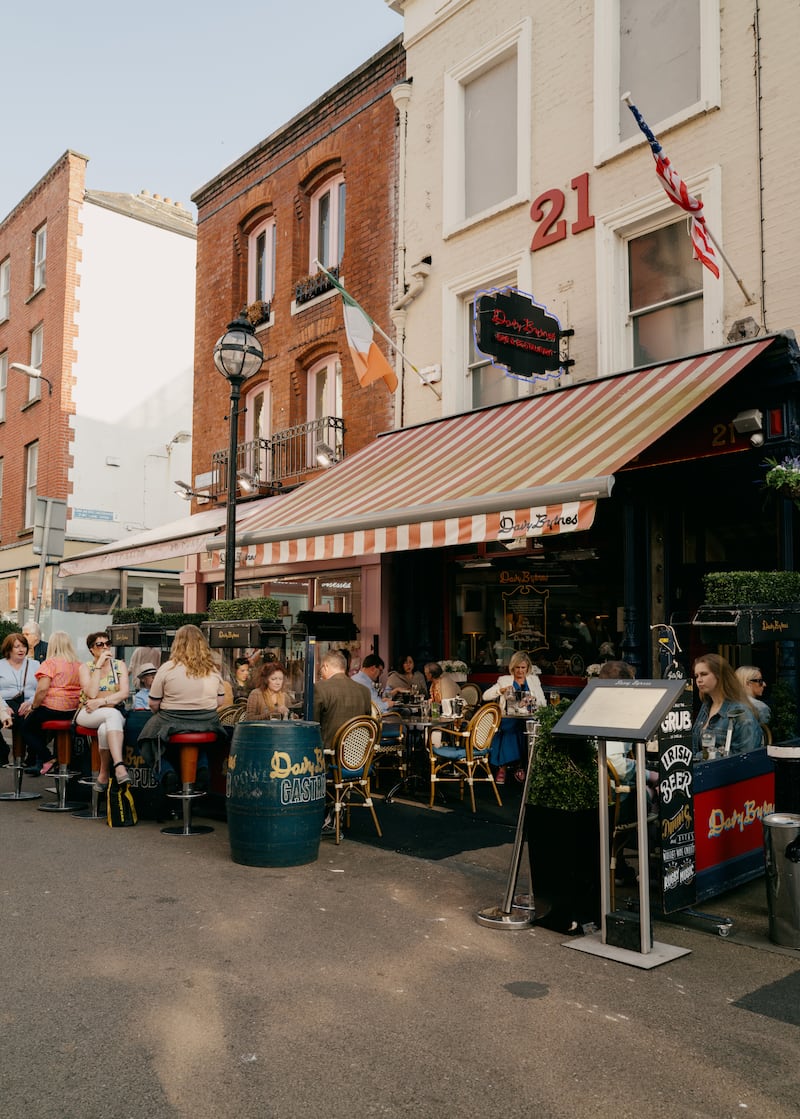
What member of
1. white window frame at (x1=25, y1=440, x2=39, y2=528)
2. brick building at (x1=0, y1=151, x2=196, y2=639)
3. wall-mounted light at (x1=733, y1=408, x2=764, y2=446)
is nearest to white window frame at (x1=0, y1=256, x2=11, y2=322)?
brick building at (x1=0, y1=151, x2=196, y2=639)

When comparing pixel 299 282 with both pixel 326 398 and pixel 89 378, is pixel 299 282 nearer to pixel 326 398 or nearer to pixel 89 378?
pixel 326 398

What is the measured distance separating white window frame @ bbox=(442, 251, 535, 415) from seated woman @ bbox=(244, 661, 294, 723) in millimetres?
4998

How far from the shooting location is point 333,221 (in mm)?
14367

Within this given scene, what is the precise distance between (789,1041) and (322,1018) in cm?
189

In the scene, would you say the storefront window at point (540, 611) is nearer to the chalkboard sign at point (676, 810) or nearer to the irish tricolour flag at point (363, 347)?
the irish tricolour flag at point (363, 347)

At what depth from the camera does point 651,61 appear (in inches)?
382

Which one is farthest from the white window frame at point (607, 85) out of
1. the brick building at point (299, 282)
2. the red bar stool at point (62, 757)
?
the red bar stool at point (62, 757)

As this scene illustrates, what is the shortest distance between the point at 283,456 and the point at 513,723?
6.79 metres

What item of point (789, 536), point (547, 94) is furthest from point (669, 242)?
point (789, 536)

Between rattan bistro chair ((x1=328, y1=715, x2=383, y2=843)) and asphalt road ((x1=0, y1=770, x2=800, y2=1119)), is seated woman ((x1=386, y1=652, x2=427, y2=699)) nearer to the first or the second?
rattan bistro chair ((x1=328, y1=715, x2=383, y2=843))

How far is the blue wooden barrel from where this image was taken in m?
6.28

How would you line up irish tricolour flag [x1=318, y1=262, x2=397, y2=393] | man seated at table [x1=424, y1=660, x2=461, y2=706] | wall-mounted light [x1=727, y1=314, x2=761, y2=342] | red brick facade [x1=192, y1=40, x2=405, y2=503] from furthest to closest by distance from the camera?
red brick facade [x1=192, y1=40, x2=405, y2=503] → irish tricolour flag [x1=318, y1=262, x2=397, y2=393] → man seated at table [x1=424, y1=660, x2=461, y2=706] → wall-mounted light [x1=727, y1=314, x2=761, y2=342]

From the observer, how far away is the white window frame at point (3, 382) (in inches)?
941

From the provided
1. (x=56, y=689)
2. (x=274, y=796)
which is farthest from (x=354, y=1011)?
(x=56, y=689)
